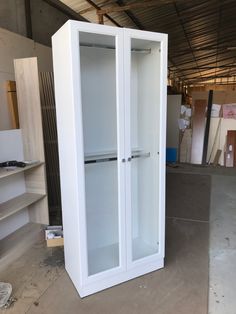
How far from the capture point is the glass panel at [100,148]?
6.84 ft

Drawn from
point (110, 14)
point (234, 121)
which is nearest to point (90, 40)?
point (110, 14)

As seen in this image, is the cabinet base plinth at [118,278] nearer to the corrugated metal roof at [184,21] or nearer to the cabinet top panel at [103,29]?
the cabinet top panel at [103,29]

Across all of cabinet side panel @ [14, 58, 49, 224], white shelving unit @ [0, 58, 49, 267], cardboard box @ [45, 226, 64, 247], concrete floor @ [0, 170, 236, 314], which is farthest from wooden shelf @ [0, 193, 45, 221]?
concrete floor @ [0, 170, 236, 314]

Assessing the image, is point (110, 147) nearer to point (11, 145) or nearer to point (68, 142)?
point (68, 142)

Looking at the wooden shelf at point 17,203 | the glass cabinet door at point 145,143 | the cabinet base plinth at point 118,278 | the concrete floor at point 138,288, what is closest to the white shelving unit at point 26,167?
the wooden shelf at point 17,203

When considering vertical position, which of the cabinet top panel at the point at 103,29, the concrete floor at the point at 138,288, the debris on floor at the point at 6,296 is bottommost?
the concrete floor at the point at 138,288

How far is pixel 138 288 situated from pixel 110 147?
1.15 meters

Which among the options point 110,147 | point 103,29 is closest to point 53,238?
point 110,147

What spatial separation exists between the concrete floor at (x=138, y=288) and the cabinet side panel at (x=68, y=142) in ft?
0.60

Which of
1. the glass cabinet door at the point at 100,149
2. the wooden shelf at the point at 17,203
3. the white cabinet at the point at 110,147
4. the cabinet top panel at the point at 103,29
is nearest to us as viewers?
the cabinet top panel at the point at 103,29

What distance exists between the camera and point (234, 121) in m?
6.16

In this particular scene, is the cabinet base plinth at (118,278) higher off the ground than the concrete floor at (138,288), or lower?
higher

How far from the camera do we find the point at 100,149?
221cm

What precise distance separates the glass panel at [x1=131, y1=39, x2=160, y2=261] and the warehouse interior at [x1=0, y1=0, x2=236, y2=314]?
209mm
